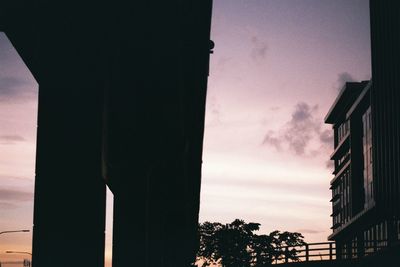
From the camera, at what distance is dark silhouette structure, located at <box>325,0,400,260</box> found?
3314 inches

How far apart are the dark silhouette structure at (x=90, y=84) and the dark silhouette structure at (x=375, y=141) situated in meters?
53.3

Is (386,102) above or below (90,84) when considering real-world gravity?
above

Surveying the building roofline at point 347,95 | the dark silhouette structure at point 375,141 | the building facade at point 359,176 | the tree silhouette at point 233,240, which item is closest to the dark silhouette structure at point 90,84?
the dark silhouette structure at point 375,141

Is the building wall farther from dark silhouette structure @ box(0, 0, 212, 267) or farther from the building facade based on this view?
dark silhouette structure @ box(0, 0, 212, 267)

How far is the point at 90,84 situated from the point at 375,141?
269ft

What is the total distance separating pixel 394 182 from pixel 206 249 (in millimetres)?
60272

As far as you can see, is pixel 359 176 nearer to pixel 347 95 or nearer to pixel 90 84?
pixel 347 95

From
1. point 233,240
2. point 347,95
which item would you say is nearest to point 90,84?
point 347,95

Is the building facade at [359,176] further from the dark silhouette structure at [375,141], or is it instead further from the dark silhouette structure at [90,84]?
the dark silhouette structure at [90,84]

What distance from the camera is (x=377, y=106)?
89375 millimetres

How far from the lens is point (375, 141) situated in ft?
299

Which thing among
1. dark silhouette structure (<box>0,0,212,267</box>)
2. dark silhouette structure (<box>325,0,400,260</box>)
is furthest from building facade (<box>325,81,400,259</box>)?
dark silhouette structure (<box>0,0,212,267</box>)

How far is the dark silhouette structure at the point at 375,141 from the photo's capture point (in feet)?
276

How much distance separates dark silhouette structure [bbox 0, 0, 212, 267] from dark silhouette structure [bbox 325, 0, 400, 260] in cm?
5328
